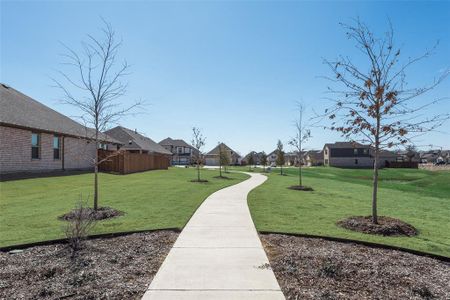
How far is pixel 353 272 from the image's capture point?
16.3ft

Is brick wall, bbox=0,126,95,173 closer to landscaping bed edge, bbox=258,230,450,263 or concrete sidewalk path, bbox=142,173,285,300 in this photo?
concrete sidewalk path, bbox=142,173,285,300

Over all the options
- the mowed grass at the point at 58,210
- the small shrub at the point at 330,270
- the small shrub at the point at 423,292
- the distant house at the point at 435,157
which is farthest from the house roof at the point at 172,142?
the distant house at the point at 435,157

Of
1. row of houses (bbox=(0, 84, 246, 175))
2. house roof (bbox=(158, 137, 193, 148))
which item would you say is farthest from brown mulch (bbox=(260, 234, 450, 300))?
house roof (bbox=(158, 137, 193, 148))

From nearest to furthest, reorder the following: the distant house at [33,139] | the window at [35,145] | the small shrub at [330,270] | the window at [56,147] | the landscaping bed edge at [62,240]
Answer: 1. the small shrub at [330,270]
2. the landscaping bed edge at [62,240]
3. the distant house at [33,139]
4. the window at [35,145]
5. the window at [56,147]

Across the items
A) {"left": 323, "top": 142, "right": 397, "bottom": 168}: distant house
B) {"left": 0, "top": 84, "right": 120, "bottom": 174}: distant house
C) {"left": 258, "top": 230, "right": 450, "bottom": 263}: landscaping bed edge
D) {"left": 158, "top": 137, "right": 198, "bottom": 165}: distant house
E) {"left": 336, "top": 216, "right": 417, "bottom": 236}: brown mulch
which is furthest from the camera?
{"left": 158, "top": 137, "right": 198, "bottom": 165}: distant house

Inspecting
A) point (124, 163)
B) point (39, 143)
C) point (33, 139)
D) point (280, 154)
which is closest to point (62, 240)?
point (33, 139)

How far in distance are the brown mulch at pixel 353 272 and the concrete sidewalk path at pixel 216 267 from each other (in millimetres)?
320

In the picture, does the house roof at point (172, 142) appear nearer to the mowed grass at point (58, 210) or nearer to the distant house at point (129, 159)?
the distant house at point (129, 159)

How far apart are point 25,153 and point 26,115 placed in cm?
299

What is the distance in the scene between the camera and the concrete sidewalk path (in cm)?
418

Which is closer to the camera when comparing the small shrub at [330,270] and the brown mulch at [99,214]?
the small shrub at [330,270]

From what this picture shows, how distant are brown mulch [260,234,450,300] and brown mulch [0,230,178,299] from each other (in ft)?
7.03

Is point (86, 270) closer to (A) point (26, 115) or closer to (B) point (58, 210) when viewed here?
(B) point (58, 210)

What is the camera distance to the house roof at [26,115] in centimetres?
1848
